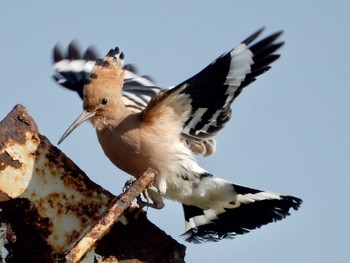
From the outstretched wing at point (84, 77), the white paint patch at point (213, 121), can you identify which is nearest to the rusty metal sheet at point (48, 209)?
the white paint patch at point (213, 121)

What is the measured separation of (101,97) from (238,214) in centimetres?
89

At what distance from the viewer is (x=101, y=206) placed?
5.24 feet

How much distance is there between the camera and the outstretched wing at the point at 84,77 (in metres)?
4.24

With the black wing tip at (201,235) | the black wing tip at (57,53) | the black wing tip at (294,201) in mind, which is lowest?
the black wing tip at (201,235)

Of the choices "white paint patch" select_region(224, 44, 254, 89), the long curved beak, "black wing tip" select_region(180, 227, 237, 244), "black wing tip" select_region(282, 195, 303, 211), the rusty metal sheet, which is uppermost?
"white paint patch" select_region(224, 44, 254, 89)

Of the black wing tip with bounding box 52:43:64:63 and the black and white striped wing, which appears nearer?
the black and white striped wing

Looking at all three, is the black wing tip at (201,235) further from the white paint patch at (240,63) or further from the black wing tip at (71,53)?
the black wing tip at (71,53)

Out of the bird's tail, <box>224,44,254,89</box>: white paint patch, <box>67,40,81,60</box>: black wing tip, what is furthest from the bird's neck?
<box>67,40,81,60</box>: black wing tip

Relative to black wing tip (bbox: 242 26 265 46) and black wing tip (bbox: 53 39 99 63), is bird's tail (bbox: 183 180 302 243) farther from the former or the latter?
black wing tip (bbox: 53 39 99 63)

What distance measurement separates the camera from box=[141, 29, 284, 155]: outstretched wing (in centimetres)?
298

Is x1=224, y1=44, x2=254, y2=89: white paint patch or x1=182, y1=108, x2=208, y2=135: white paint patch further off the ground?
x1=224, y1=44, x2=254, y2=89: white paint patch

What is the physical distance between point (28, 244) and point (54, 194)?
0.12 meters

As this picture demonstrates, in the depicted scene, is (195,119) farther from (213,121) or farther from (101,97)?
(101,97)

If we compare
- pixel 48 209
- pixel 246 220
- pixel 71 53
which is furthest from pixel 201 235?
pixel 71 53
